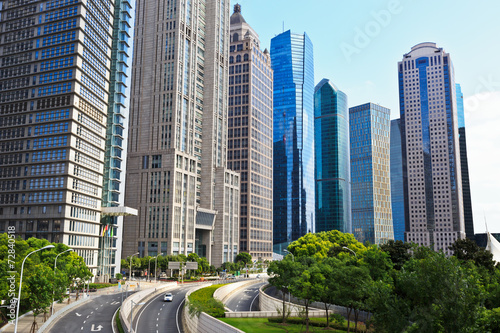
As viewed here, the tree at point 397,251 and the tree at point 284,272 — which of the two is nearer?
the tree at point 284,272

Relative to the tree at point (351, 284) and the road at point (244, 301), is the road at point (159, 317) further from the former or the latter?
the tree at point (351, 284)

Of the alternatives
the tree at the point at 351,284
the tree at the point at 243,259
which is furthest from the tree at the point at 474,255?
the tree at the point at 243,259

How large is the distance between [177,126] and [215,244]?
168ft

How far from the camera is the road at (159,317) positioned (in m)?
56.8

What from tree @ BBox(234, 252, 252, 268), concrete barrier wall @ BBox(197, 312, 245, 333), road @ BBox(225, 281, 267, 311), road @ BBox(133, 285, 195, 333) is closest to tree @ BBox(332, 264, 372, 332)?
concrete barrier wall @ BBox(197, 312, 245, 333)

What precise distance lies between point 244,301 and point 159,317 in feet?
95.1

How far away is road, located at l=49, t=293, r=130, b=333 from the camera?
54.2m

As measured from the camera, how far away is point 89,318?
61.0 metres

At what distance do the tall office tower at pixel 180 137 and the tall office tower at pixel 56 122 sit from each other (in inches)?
1302

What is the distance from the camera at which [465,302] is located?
83.4 feet

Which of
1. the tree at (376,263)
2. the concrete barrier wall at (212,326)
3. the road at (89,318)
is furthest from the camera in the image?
the tree at (376,263)

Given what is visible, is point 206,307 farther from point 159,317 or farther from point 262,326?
point 159,317

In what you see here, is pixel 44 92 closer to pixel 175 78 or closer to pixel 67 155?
pixel 67 155

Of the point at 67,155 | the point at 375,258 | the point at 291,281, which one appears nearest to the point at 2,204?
the point at 67,155
